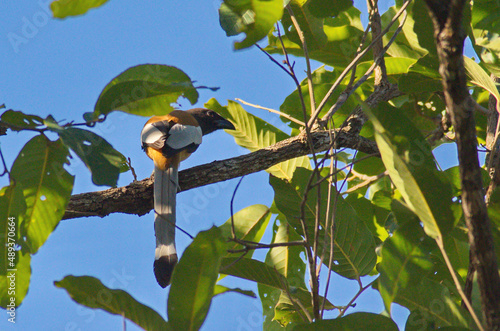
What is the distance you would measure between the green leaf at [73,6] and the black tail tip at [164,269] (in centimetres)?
164

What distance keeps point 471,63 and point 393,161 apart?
1.33 meters

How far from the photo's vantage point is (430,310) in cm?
145

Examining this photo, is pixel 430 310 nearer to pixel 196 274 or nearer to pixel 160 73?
pixel 196 274

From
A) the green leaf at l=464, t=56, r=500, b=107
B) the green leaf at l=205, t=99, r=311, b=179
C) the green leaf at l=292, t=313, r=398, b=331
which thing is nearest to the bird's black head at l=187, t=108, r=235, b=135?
the green leaf at l=205, t=99, r=311, b=179

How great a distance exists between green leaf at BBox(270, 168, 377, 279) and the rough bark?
0.78 metres

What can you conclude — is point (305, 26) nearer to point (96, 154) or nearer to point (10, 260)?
point (96, 154)

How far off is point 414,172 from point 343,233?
794 millimetres

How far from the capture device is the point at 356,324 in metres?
1.28

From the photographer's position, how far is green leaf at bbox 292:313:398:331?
1.26m

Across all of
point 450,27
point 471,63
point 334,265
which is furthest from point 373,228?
point 450,27

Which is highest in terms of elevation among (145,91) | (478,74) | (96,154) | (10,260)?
(478,74)

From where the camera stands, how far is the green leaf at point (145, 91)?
1.52m

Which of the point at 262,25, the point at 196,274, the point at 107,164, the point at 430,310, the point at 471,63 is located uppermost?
the point at 471,63

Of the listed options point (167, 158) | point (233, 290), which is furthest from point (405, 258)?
point (167, 158)
